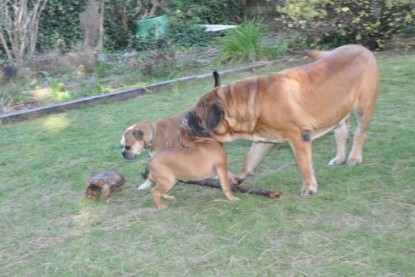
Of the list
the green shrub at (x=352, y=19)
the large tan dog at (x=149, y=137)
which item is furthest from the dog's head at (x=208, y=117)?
the green shrub at (x=352, y=19)

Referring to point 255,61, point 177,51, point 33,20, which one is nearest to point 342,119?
point 255,61

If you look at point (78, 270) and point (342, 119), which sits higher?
point (342, 119)

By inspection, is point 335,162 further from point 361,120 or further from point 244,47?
point 244,47

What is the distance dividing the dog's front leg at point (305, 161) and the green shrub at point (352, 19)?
615 centimetres

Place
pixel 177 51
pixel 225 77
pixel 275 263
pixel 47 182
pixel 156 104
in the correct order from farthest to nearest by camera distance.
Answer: pixel 177 51 < pixel 225 77 < pixel 156 104 < pixel 47 182 < pixel 275 263

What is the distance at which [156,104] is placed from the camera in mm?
9477

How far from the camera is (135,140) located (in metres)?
6.31

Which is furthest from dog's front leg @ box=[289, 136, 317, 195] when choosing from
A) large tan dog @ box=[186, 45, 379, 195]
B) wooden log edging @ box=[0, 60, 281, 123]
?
wooden log edging @ box=[0, 60, 281, 123]

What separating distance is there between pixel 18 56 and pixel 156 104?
498cm

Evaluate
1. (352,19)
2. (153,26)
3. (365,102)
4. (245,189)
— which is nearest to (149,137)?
Result: (245,189)

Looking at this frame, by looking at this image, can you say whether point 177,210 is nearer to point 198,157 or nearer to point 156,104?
point 198,157

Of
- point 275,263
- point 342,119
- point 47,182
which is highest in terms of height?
point 342,119

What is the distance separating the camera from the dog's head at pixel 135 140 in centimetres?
631

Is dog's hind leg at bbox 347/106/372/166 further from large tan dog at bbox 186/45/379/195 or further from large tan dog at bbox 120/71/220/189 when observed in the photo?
large tan dog at bbox 120/71/220/189
